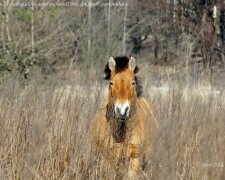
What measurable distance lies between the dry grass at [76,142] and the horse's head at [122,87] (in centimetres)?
Result: 29

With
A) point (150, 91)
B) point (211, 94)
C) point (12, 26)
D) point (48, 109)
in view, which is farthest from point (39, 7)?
point (48, 109)

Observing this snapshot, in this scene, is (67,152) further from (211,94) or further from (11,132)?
(211,94)

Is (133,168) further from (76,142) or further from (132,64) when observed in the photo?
(132,64)

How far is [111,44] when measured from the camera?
53.3 feet

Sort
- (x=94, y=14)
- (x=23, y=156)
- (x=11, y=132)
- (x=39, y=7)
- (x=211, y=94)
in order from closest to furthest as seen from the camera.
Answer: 1. (x=23, y=156)
2. (x=11, y=132)
3. (x=211, y=94)
4. (x=39, y=7)
5. (x=94, y=14)

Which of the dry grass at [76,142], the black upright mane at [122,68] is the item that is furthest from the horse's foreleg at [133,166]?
the black upright mane at [122,68]

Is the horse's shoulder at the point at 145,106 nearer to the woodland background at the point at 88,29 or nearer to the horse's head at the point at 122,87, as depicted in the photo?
the horse's head at the point at 122,87

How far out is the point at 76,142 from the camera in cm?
376

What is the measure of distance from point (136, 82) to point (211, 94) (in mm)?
747

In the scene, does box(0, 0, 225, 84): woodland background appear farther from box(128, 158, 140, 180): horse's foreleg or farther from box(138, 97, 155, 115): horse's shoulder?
box(128, 158, 140, 180): horse's foreleg

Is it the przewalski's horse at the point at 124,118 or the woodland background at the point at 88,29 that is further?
the woodland background at the point at 88,29

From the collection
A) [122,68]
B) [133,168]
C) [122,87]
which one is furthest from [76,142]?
[122,68]

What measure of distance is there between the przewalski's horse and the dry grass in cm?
19

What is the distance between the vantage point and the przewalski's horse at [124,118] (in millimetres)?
4055
